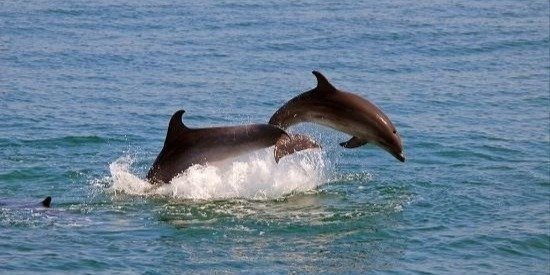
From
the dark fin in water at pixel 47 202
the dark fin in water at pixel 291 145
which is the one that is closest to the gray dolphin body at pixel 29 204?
the dark fin in water at pixel 47 202

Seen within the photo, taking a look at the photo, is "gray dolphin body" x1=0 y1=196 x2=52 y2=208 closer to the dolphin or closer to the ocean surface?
the ocean surface

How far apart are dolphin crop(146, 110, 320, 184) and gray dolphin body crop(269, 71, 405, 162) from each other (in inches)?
17.6

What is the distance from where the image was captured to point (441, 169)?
2469 cm

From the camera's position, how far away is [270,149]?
79.4 feet

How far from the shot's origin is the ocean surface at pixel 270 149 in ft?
63.1

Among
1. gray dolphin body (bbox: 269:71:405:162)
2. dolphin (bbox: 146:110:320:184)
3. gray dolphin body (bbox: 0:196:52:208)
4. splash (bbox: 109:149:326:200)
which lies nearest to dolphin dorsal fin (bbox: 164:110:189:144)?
dolphin (bbox: 146:110:320:184)

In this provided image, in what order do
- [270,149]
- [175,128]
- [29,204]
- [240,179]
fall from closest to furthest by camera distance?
1. [29,204]
2. [175,128]
3. [240,179]
4. [270,149]

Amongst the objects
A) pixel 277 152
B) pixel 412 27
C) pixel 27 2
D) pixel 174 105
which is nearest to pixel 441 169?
pixel 277 152

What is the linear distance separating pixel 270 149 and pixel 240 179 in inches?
68.8

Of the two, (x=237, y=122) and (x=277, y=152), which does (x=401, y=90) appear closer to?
(x=237, y=122)

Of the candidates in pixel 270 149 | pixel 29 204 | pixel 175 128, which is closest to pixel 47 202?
pixel 29 204

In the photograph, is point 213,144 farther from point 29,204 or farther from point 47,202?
point 29,204

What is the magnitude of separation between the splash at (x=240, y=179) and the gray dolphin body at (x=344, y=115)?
0.91m

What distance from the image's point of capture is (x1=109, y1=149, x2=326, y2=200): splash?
21641 millimetres
